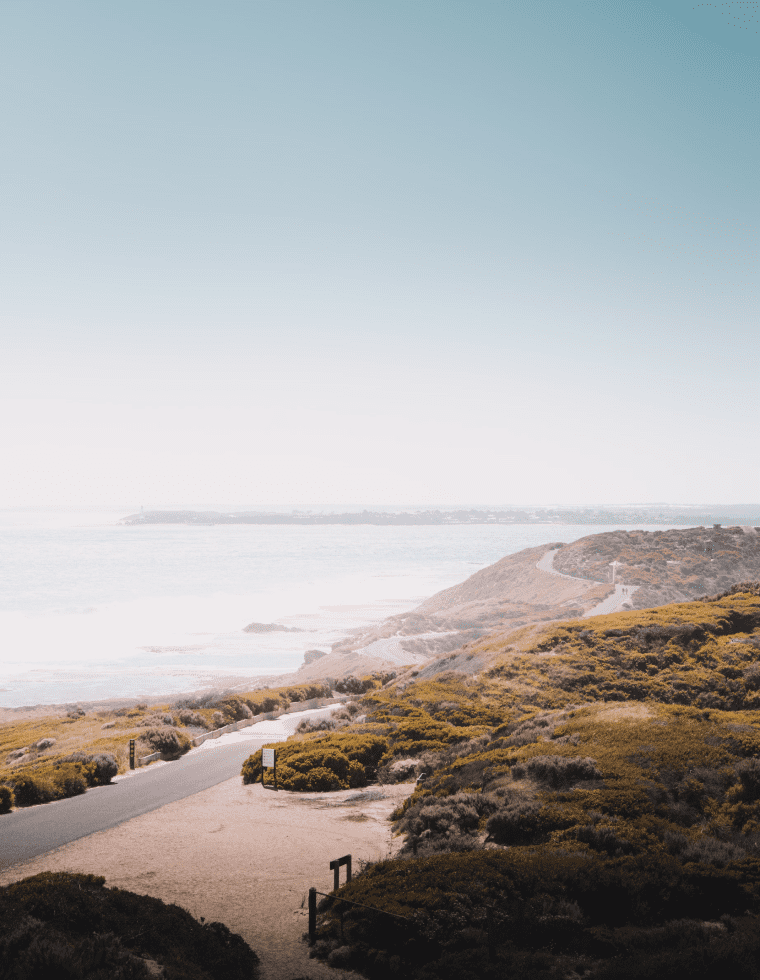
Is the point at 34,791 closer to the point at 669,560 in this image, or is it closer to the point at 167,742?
the point at 167,742

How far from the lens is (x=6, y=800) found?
1669 cm

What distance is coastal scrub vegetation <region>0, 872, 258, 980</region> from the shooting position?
6.95 meters

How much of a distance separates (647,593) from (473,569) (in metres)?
85.1

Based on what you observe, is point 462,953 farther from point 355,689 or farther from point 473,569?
point 473,569

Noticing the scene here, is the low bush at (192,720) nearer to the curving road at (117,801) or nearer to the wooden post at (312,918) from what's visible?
the curving road at (117,801)

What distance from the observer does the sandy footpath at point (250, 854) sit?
1029cm

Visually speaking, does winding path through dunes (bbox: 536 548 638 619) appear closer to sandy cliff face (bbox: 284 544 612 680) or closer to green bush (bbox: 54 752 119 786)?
sandy cliff face (bbox: 284 544 612 680)

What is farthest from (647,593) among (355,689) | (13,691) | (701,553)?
(13,691)

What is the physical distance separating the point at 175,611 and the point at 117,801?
7778 cm

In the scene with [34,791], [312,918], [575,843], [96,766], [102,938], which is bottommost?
[96,766]

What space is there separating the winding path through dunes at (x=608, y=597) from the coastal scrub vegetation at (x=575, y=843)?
22.2 meters

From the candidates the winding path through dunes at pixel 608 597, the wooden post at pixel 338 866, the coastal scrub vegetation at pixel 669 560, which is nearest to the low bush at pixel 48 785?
the wooden post at pixel 338 866

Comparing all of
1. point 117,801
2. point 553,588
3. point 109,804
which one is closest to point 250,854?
point 109,804

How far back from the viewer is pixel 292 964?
9.04 metres
